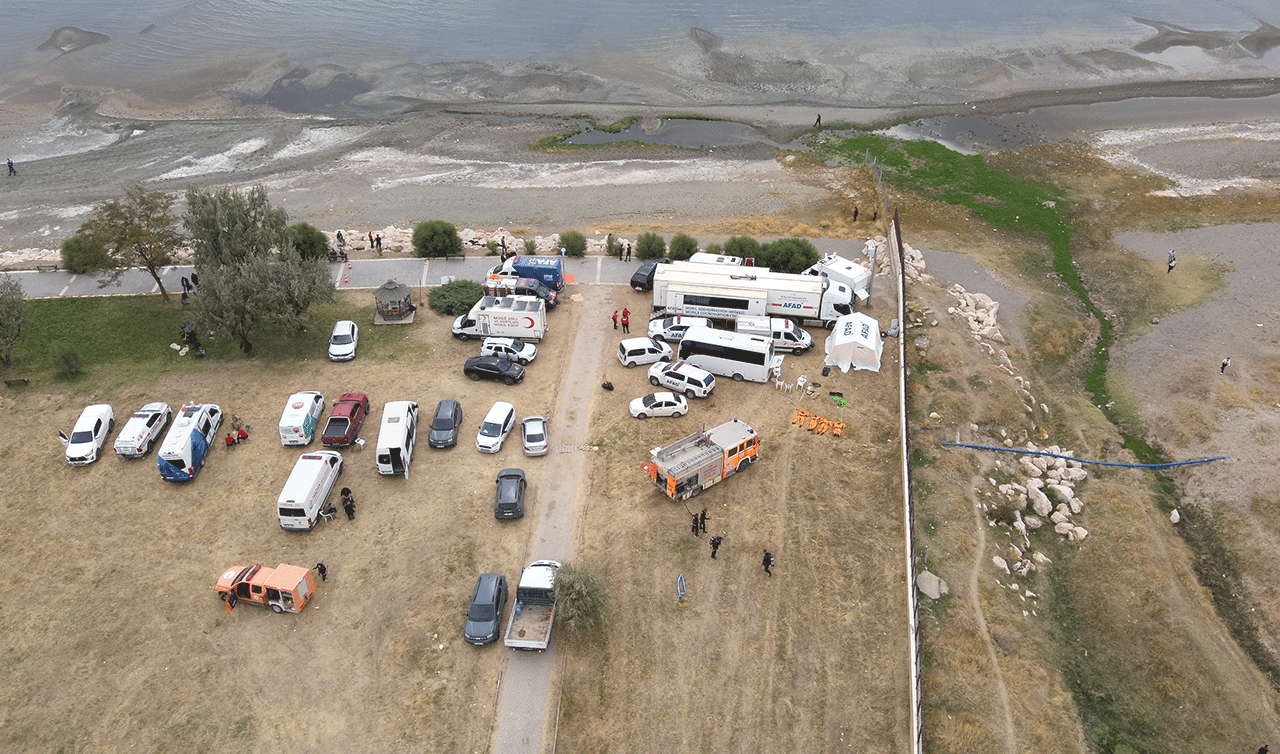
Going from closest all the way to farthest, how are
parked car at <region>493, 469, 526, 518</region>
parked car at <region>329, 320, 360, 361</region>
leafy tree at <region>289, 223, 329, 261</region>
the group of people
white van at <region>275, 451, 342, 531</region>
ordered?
white van at <region>275, 451, 342, 531</region>
parked car at <region>493, 469, 526, 518</region>
parked car at <region>329, 320, 360, 361</region>
the group of people
leafy tree at <region>289, 223, 329, 261</region>

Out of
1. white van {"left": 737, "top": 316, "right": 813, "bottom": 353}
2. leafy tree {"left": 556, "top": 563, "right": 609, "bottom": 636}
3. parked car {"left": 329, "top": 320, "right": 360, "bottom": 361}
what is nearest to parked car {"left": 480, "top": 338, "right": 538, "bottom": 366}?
parked car {"left": 329, "top": 320, "right": 360, "bottom": 361}

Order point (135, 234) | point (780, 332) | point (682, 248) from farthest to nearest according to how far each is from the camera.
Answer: point (682, 248), point (135, 234), point (780, 332)

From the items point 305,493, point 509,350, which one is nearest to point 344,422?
point 305,493

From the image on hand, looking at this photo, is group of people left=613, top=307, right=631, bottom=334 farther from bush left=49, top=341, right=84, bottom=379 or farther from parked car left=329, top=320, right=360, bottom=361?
bush left=49, top=341, right=84, bottom=379

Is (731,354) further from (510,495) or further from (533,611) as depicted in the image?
(533,611)

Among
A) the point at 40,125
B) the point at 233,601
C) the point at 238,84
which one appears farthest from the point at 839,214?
the point at 40,125

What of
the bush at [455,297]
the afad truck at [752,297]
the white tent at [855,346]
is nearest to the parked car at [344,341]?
the bush at [455,297]
